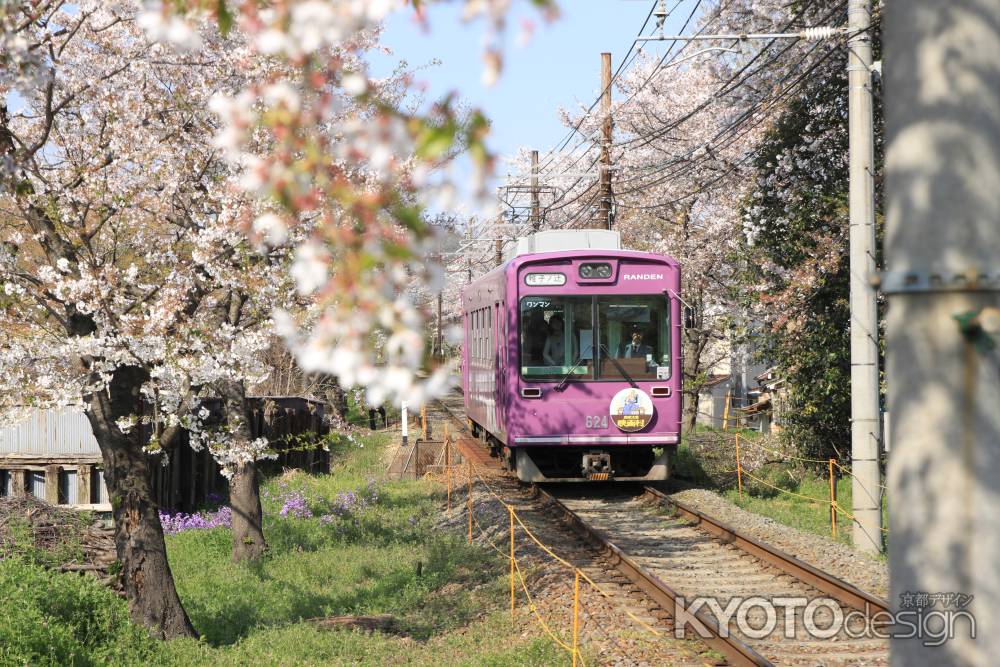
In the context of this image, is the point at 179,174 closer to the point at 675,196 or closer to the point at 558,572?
the point at 558,572

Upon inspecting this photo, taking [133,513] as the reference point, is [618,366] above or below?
above

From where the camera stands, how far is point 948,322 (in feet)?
6.32

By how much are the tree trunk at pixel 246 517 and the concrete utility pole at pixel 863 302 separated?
25.0ft

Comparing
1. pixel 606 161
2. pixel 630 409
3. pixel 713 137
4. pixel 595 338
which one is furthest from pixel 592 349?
pixel 713 137

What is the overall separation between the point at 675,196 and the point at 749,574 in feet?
61.7

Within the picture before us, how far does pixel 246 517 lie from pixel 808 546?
719cm

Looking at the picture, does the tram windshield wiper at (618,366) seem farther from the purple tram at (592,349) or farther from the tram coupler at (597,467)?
the tram coupler at (597,467)

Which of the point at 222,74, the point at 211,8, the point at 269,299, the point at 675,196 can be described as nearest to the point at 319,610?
the point at 269,299

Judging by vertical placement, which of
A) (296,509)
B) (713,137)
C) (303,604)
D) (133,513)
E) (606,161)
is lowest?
(303,604)

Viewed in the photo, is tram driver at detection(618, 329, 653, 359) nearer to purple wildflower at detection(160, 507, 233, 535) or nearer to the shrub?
purple wildflower at detection(160, 507, 233, 535)

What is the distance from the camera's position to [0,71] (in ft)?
21.0

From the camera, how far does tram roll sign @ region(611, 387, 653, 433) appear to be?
15445mm

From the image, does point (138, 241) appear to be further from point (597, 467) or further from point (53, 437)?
point (597, 467)

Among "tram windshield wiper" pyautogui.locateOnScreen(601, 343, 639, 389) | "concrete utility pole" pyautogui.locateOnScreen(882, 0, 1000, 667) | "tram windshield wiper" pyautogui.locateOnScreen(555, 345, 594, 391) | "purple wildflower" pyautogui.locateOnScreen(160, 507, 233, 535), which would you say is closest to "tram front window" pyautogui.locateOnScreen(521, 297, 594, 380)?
"tram windshield wiper" pyautogui.locateOnScreen(555, 345, 594, 391)
